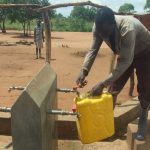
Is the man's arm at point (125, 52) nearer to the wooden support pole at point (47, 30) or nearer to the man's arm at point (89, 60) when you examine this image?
the man's arm at point (89, 60)

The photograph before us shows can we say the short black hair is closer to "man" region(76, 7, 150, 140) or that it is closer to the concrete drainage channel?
"man" region(76, 7, 150, 140)

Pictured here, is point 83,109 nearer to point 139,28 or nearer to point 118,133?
point 139,28

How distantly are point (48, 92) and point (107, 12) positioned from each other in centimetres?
91

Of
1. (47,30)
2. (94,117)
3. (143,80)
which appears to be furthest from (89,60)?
(47,30)

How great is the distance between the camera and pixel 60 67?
13875 mm

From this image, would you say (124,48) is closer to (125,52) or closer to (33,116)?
(125,52)

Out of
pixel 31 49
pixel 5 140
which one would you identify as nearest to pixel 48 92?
pixel 5 140

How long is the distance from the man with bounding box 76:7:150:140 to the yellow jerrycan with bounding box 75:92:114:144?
0.61ft

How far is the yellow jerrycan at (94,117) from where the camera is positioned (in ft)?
12.0

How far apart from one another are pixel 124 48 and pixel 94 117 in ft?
2.60

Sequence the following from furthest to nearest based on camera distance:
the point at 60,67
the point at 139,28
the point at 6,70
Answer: the point at 60,67 < the point at 6,70 < the point at 139,28

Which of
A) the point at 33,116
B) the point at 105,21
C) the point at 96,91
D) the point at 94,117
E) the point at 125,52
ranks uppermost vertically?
the point at 105,21

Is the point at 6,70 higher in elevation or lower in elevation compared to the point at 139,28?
lower

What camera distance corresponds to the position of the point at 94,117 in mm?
3689
